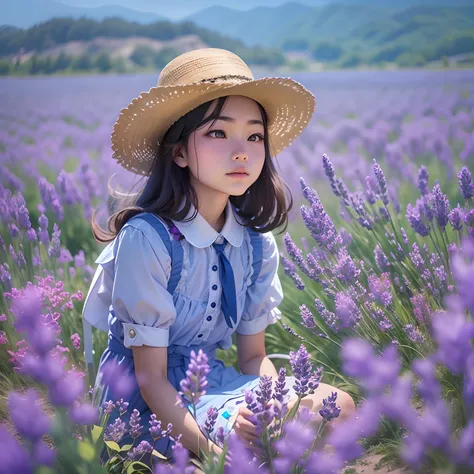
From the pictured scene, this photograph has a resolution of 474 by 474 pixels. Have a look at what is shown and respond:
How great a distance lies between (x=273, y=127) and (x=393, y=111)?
5.41 feet

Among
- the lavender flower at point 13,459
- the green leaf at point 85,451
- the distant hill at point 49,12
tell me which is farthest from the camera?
the distant hill at point 49,12

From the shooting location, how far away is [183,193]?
2098mm

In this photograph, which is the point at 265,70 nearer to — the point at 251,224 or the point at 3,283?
the point at 251,224

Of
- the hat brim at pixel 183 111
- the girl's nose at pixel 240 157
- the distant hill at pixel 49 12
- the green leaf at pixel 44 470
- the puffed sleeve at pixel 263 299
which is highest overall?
the distant hill at pixel 49 12

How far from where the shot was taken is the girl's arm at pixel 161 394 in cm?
178

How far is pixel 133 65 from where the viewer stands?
3.81 metres

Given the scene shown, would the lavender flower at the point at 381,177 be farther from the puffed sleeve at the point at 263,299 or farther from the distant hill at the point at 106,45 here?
the distant hill at the point at 106,45

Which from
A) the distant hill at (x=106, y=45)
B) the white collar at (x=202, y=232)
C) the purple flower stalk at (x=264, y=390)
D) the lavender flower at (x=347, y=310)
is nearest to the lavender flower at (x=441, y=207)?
the lavender flower at (x=347, y=310)

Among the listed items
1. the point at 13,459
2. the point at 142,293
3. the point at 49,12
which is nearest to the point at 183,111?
the point at 142,293

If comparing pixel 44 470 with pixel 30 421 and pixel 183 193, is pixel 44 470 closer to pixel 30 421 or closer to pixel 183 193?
pixel 30 421

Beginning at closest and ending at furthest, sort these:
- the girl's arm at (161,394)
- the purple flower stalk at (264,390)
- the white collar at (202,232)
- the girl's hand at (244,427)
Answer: the purple flower stalk at (264,390) < the girl's hand at (244,427) < the girl's arm at (161,394) < the white collar at (202,232)

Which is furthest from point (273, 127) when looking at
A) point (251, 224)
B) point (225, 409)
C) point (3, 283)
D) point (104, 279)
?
point (3, 283)

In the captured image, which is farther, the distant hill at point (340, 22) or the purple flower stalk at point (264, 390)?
the distant hill at point (340, 22)

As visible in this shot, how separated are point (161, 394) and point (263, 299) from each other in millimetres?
554
